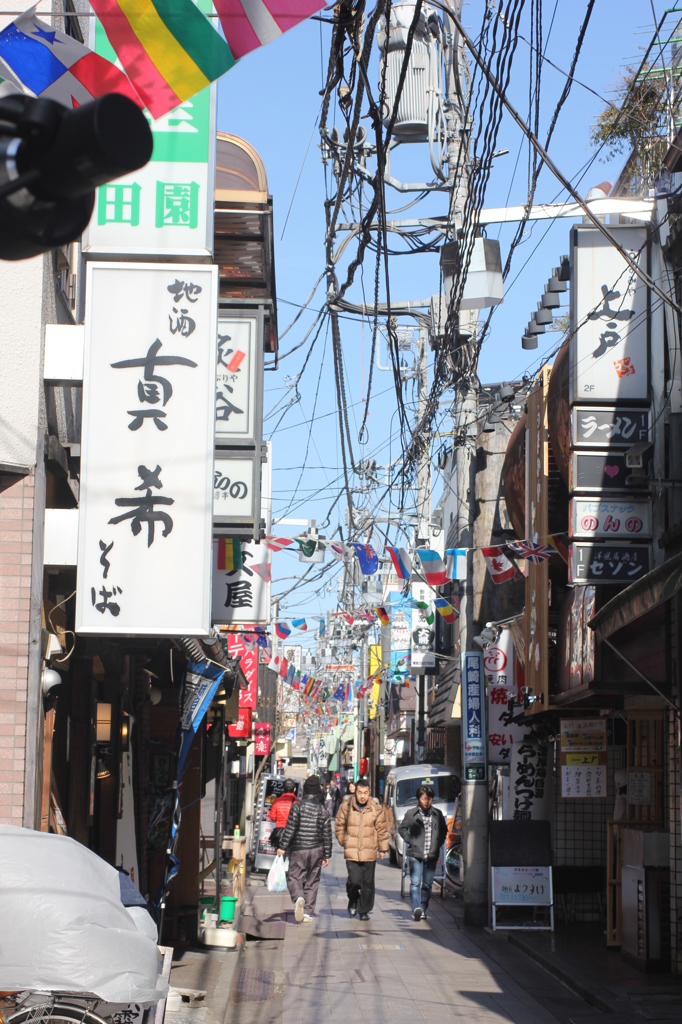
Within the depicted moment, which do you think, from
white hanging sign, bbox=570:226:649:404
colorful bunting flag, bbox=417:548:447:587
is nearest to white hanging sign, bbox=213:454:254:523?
white hanging sign, bbox=570:226:649:404

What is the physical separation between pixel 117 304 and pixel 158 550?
2.00m

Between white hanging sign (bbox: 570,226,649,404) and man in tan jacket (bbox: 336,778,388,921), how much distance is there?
659cm

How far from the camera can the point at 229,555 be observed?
13562mm

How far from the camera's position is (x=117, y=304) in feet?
29.6

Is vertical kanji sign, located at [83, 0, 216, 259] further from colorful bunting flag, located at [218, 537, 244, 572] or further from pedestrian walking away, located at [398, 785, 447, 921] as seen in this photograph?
pedestrian walking away, located at [398, 785, 447, 921]

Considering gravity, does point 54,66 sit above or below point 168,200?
below

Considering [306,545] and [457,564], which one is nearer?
[457,564]

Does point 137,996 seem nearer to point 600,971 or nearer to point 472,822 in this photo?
point 600,971

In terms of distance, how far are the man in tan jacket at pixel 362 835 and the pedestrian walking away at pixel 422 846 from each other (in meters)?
0.98

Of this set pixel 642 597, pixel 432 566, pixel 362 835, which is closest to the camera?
pixel 642 597

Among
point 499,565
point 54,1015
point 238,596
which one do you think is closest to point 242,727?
point 499,565

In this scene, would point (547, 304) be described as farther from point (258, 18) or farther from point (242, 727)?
point (242, 727)

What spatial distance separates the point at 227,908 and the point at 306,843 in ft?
5.81

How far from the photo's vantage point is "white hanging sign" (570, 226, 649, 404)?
12.7 metres
